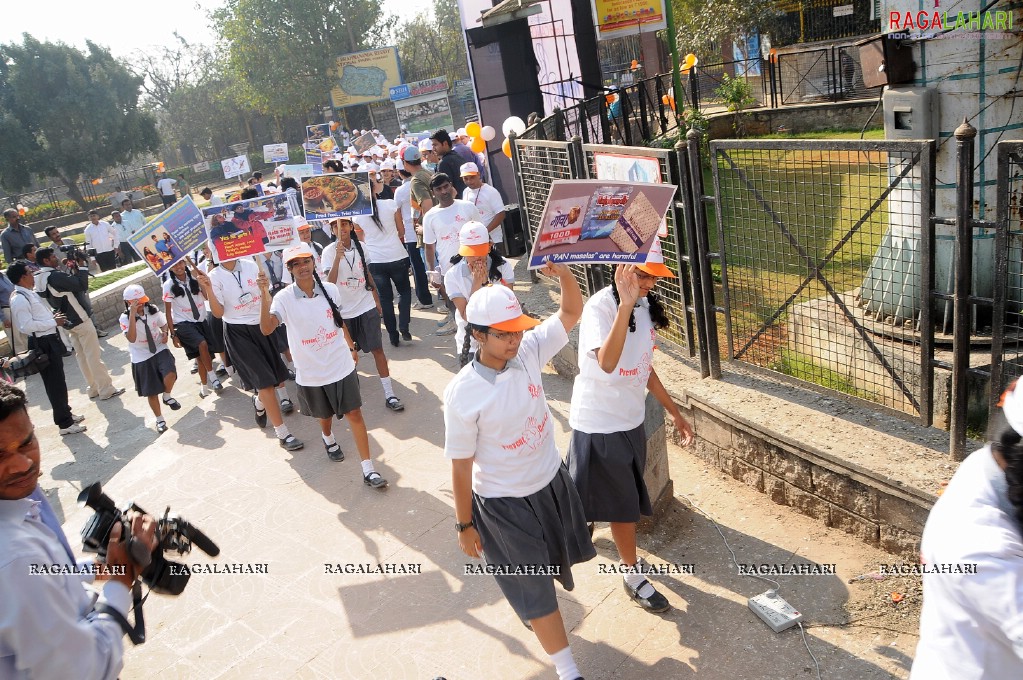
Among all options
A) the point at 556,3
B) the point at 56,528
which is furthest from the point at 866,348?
the point at 556,3

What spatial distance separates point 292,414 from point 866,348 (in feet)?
17.7

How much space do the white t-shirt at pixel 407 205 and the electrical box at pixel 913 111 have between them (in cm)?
596

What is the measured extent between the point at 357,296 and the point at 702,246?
11.7ft

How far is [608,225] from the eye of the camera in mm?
3824

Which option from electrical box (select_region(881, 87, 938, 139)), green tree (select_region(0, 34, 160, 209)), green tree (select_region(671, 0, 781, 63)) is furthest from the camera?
green tree (select_region(0, 34, 160, 209))

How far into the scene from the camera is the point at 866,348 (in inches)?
198

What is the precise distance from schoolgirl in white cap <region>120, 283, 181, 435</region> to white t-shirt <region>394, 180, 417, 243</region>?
3.09 metres

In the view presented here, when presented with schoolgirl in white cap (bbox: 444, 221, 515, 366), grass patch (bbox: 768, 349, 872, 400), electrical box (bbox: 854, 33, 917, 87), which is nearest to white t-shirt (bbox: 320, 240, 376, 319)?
schoolgirl in white cap (bbox: 444, 221, 515, 366)

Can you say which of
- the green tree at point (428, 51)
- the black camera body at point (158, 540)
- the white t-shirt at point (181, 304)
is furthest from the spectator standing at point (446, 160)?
the green tree at point (428, 51)

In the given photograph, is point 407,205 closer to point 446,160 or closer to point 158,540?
point 446,160

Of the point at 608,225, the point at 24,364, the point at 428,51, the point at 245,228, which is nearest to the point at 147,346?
the point at 24,364

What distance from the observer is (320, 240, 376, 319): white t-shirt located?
7574 millimetres

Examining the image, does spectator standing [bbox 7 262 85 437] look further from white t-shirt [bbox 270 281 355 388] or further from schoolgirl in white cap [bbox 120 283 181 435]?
white t-shirt [bbox 270 281 355 388]

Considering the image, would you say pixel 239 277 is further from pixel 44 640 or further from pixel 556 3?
pixel 556 3
